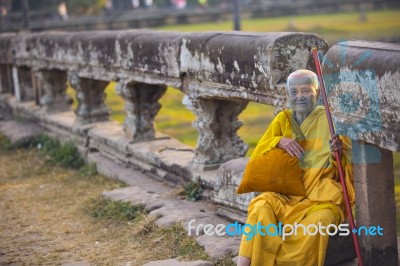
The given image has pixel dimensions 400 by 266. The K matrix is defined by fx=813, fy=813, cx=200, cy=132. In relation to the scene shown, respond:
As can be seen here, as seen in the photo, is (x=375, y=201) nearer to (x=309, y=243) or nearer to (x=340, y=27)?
(x=309, y=243)

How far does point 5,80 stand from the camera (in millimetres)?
14258

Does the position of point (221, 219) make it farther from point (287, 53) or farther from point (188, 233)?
point (287, 53)

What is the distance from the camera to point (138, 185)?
25.2 feet

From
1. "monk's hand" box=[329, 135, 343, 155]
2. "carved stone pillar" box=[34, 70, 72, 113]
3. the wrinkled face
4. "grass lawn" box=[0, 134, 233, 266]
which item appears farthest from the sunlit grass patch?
"carved stone pillar" box=[34, 70, 72, 113]

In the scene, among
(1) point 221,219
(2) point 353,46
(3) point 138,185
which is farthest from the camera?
(3) point 138,185

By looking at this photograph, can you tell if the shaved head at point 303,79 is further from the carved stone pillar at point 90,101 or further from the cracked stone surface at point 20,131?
the cracked stone surface at point 20,131

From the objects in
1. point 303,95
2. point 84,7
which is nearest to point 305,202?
point 303,95

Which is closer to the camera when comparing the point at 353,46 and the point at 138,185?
the point at 353,46

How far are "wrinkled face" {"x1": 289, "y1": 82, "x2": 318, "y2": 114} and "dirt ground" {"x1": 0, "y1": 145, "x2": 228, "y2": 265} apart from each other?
1.12 metres

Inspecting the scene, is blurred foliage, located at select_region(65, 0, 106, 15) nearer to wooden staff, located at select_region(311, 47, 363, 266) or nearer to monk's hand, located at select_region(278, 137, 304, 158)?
monk's hand, located at select_region(278, 137, 304, 158)

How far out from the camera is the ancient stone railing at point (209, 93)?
14.9 ft

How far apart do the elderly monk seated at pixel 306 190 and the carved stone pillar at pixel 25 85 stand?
843 cm

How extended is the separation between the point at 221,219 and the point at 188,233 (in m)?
0.37

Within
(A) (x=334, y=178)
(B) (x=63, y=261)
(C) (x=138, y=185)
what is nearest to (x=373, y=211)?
(A) (x=334, y=178)
